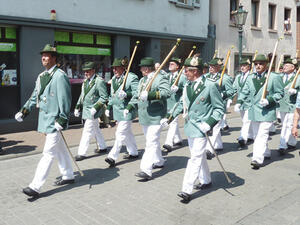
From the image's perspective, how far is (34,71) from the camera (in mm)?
10508

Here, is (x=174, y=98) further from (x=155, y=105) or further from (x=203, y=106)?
(x=203, y=106)

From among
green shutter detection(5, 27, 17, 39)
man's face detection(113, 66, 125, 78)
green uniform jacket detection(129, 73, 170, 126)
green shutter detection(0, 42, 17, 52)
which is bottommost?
green uniform jacket detection(129, 73, 170, 126)

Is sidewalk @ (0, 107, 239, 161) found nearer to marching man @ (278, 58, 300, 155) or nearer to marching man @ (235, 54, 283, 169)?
marching man @ (278, 58, 300, 155)

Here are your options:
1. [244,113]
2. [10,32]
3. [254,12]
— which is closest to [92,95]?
[244,113]

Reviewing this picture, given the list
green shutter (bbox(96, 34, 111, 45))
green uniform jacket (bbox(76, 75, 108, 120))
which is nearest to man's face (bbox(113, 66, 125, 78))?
green uniform jacket (bbox(76, 75, 108, 120))

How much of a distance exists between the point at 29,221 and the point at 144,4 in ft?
35.7

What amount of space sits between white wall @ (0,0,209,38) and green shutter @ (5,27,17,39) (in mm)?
476

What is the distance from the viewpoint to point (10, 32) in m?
10.2

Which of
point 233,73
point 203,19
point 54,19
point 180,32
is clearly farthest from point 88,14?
point 233,73

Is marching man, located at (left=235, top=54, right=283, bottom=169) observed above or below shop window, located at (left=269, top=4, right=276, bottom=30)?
below

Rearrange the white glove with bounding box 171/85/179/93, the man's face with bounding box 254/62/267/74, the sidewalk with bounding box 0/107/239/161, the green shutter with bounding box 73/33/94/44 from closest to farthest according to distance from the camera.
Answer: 1. the man's face with bounding box 254/62/267/74
2. the sidewalk with bounding box 0/107/239/161
3. the white glove with bounding box 171/85/179/93
4. the green shutter with bounding box 73/33/94/44

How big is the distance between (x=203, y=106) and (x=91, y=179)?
234cm

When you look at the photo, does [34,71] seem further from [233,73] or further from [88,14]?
[233,73]

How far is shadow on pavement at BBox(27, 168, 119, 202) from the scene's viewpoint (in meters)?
5.39
